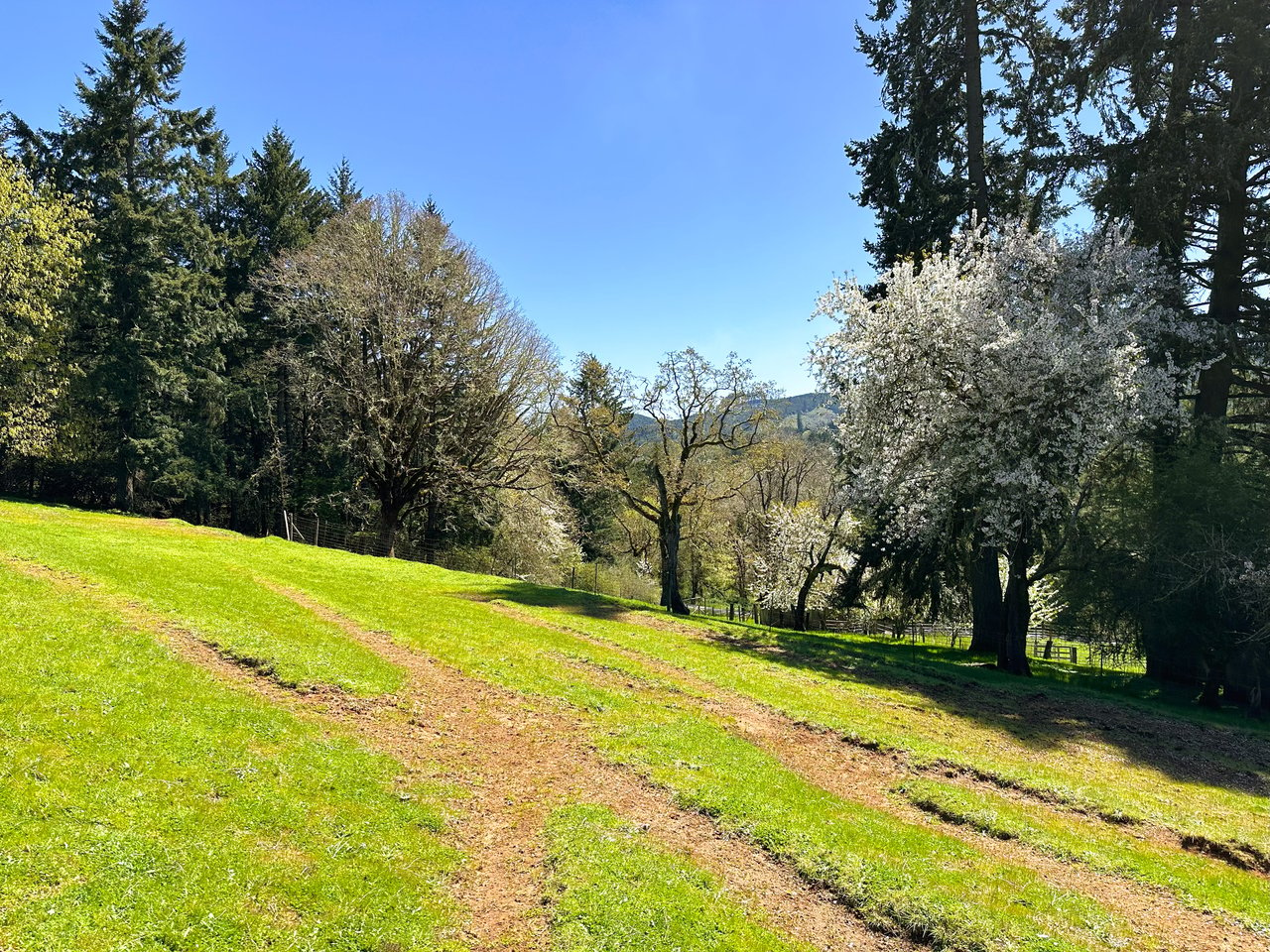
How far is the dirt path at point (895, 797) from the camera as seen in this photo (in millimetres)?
7410

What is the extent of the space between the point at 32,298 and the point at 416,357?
809 inches

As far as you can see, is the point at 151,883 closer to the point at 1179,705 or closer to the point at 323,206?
the point at 1179,705

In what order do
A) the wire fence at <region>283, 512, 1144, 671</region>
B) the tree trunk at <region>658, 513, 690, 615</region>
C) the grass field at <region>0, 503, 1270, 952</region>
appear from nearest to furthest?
1. the grass field at <region>0, 503, 1270, 952</region>
2. the tree trunk at <region>658, 513, 690, 615</region>
3. the wire fence at <region>283, 512, 1144, 671</region>

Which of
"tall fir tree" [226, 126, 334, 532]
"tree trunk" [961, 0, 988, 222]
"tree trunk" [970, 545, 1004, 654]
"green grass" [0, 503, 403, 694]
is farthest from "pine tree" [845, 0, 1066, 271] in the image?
"tall fir tree" [226, 126, 334, 532]

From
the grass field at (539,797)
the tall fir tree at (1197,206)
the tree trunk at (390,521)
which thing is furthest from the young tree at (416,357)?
the tall fir tree at (1197,206)

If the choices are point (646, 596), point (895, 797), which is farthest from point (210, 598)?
point (646, 596)

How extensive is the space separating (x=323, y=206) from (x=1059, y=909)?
5870 cm

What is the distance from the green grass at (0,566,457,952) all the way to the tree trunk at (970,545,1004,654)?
74.7ft

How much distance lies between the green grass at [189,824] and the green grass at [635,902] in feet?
4.07

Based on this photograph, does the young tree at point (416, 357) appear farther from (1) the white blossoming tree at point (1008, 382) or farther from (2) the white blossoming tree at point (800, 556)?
(1) the white blossoming tree at point (1008, 382)

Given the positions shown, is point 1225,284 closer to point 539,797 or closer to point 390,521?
point 539,797

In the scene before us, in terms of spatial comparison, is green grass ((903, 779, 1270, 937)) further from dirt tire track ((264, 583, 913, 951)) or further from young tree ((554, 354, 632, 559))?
young tree ((554, 354, 632, 559))

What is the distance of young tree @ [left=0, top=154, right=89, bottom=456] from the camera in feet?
108

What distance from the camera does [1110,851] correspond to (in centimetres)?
909
